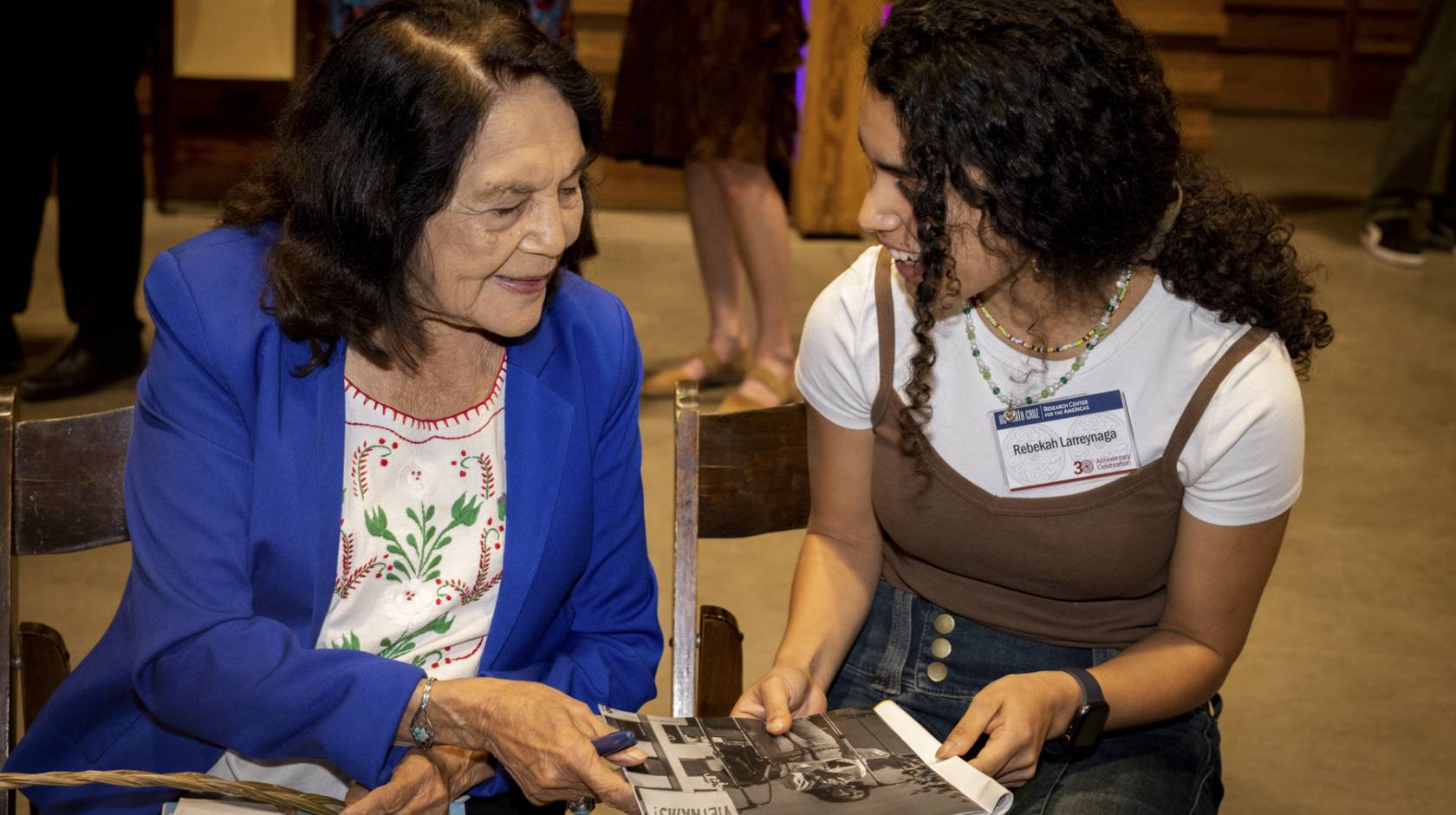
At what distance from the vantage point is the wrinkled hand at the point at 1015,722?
64.5 inches

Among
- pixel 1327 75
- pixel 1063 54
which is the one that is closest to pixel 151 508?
pixel 1063 54

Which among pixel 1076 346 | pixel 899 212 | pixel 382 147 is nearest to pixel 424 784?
pixel 382 147

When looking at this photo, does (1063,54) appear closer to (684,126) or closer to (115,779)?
(115,779)

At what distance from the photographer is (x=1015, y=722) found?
1664 mm

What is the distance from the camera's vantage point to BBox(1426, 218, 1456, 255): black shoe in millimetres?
6586

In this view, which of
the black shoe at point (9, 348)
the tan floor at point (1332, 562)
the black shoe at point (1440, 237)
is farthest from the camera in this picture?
the black shoe at point (1440, 237)

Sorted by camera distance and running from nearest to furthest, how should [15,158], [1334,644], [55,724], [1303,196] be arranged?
[55,724]
[1334,644]
[15,158]
[1303,196]

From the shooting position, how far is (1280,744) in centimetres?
307

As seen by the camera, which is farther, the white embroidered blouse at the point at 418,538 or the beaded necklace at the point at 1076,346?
the beaded necklace at the point at 1076,346

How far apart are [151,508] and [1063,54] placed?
3.76 feet

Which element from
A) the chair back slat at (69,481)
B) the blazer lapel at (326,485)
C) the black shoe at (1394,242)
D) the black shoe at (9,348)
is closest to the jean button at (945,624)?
the blazer lapel at (326,485)

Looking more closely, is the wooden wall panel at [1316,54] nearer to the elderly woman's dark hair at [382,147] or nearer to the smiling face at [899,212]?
the smiling face at [899,212]

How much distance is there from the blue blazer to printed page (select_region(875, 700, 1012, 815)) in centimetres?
38

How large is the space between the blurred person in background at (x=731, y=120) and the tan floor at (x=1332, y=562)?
41 centimetres
